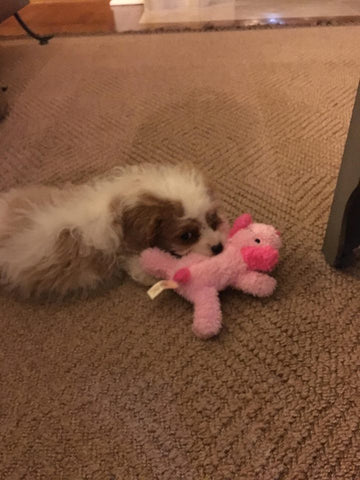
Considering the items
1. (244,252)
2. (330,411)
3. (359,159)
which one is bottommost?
(330,411)

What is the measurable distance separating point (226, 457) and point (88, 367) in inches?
12.8

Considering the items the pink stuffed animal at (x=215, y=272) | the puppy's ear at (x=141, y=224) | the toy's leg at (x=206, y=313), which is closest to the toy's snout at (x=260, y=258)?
the pink stuffed animal at (x=215, y=272)

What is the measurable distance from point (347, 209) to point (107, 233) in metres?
0.52

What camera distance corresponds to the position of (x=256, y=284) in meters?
0.96

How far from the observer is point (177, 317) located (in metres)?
0.98

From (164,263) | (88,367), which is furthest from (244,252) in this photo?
(88,367)

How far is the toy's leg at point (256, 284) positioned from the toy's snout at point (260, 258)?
0.7 inches

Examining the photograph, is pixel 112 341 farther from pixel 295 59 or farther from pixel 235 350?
pixel 295 59

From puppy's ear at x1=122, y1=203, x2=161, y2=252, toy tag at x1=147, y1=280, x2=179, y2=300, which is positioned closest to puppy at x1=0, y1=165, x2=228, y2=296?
puppy's ear at x1=122, y1=203, x2=161, y2=252

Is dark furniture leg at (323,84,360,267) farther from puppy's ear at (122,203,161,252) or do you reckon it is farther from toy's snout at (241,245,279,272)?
puppy's ear at (122,203,161,252)

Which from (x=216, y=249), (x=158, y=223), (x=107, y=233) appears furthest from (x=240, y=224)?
(x=107, y=233)

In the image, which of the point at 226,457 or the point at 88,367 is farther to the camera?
the point at 88,367

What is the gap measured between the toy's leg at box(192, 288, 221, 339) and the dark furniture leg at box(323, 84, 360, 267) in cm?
29

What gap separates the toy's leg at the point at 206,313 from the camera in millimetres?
908
